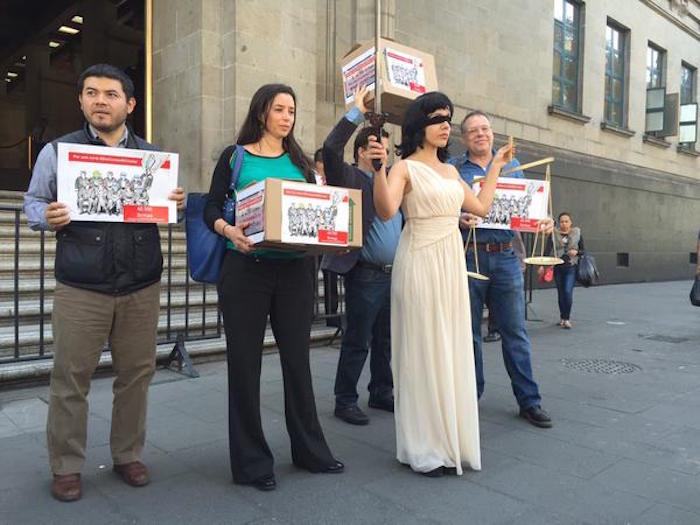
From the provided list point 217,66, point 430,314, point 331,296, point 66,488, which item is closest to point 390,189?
point 430,314

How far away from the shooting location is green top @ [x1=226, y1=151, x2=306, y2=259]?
122 inches

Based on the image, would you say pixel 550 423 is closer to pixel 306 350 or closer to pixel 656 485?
pixel 656 485

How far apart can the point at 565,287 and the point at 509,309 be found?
5.15 m

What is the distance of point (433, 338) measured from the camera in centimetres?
336

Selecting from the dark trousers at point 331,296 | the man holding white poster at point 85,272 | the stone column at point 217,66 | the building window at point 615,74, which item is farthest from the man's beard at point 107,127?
the building window at point 615,74

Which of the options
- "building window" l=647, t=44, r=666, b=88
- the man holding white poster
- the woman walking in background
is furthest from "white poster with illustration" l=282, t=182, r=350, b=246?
"building window" l=647, t=44, r=666, b=88

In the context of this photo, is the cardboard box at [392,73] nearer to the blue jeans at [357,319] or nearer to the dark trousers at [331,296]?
the blue jeans at [357,319]

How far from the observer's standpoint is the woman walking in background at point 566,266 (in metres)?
8.96

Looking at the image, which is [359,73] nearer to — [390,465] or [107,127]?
[107,127]

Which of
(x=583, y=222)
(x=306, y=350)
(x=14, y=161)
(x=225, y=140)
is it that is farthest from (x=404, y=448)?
(x=14, y=161)

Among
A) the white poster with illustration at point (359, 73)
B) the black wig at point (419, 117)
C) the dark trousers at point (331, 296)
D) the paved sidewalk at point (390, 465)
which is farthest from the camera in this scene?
the dark trousers at point (331, 296)

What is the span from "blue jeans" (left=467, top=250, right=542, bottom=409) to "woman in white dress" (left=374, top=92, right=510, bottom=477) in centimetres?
91

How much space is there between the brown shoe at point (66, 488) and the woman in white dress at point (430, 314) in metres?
1.69

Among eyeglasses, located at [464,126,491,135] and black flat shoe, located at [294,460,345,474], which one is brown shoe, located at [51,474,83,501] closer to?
black flat shoe, located at [294,460,345,474]
